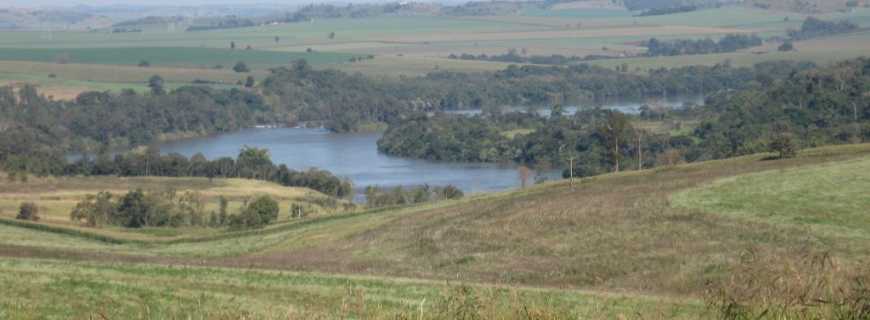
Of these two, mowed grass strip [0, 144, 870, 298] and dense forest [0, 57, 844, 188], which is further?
dense forest [0, 57, 844, 188]

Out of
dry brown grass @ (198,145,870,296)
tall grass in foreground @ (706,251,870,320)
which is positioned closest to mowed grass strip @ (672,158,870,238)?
dry brown grass @ (198,145,870,296)

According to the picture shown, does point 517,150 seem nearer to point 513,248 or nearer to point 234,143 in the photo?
point 234,143

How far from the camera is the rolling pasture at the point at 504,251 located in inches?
676

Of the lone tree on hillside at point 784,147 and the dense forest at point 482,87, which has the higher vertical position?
the lone tree on hillside at point 784,147

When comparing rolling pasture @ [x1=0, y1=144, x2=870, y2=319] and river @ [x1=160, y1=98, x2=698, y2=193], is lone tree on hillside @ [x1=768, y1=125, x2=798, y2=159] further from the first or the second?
river @ [x1=160, y1=98, x2=698, y2=193]

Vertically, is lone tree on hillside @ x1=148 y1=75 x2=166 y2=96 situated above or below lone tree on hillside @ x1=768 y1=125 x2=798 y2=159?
below

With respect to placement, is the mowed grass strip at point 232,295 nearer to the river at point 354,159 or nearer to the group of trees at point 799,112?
the river at point 354,159

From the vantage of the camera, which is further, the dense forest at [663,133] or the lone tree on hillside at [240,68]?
the lone tree on hillside at [240,68]

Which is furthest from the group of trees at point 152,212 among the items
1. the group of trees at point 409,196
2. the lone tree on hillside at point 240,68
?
the lone tree on hillside at point 240,68

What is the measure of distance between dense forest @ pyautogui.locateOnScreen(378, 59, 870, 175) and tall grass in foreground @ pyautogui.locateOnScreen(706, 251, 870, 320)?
67.1m

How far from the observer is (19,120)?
135m

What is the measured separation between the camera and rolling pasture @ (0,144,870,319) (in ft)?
56.3

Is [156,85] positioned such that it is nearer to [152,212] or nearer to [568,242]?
[152,212]

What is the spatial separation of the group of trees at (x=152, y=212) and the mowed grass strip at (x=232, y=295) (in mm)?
31577
